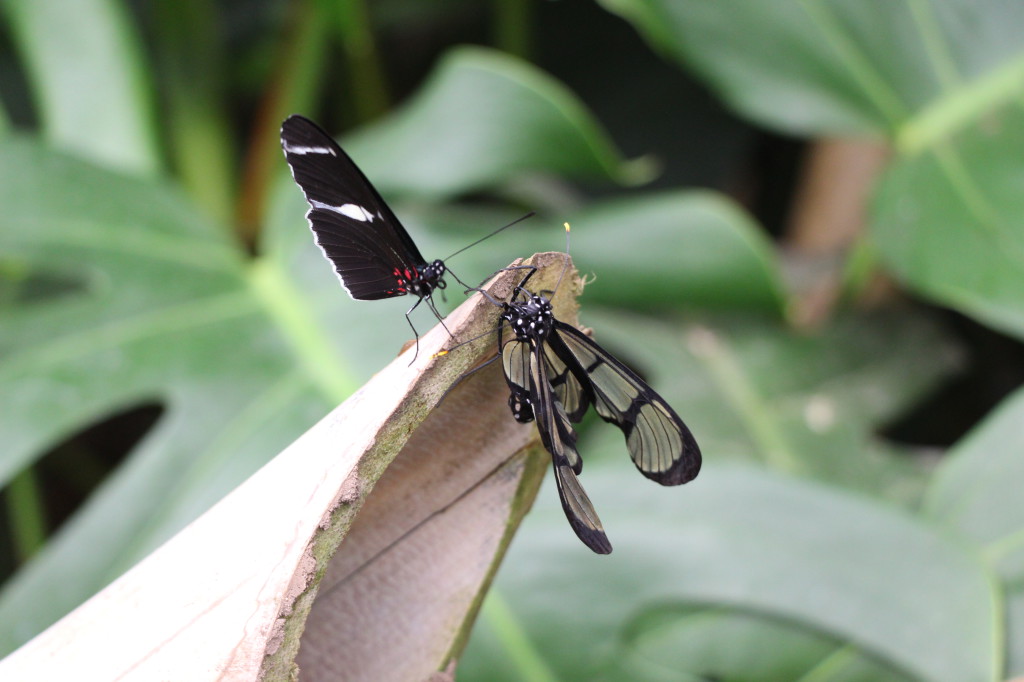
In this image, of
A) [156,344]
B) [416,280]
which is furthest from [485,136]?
[416,280]

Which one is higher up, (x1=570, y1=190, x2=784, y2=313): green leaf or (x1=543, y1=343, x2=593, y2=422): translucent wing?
(x1=570, y1=190, x2=784, y2=313): green leaf

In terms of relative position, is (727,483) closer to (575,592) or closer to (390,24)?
(575,592)

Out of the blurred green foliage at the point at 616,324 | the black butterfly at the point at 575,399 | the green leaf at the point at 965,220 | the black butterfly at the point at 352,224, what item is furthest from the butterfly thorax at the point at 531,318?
the green leaf at the point at 965,220

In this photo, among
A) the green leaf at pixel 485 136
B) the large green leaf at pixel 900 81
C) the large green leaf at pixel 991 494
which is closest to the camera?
the large green leaf at pixel 991 494

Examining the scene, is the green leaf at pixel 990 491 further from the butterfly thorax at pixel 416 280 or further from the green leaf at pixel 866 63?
the butterfly thorax at pixel 416 280

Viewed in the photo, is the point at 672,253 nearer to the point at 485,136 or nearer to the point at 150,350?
the point at 485,136

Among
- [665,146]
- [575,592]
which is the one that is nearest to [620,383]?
[575,592]

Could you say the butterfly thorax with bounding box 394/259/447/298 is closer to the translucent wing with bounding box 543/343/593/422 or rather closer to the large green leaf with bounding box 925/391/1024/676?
the translucent wing with bounding box 543/343/593/422

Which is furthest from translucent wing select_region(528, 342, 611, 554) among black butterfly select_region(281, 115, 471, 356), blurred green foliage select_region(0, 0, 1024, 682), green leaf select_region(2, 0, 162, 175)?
green leaf select_region(2, 0, 162, 175)
